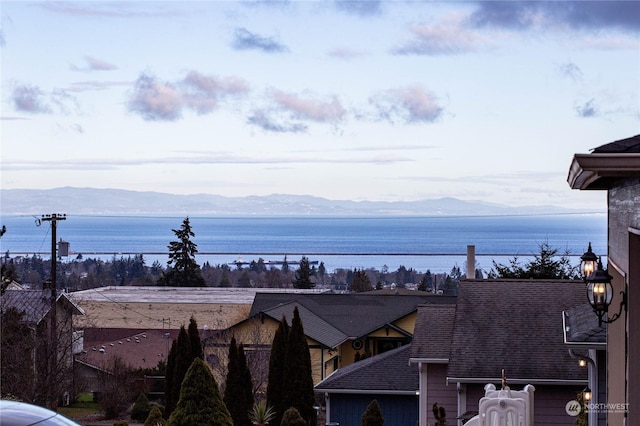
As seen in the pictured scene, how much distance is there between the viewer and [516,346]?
48.4 feet

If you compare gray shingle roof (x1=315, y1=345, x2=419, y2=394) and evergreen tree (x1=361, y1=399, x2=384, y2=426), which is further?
gray shingle roof (x1=315, y1=345, x2=419, y2=394)

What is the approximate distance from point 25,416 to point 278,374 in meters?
16.9

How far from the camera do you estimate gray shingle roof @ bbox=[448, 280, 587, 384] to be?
14.3m

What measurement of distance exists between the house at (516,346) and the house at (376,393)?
5.08m

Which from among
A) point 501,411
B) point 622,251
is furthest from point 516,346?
point 622,251

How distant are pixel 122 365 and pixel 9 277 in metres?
4.58

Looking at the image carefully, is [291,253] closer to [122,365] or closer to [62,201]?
[62,201]

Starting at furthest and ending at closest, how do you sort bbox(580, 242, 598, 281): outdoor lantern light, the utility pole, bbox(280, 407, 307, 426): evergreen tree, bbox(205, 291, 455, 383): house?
1. bbox(205, 291, 455, 383): house
2. the utility pole
3. bbox(280, 407, 307, 426): evergreen tree
4. bbox(580, 242, 598, 281): outdoor lantern light

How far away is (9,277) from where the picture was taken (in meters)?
28.5

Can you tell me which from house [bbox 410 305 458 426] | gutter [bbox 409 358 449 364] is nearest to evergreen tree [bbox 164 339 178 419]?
house [bbox 410 305 458 426]

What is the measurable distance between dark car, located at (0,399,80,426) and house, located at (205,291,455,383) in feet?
66.2

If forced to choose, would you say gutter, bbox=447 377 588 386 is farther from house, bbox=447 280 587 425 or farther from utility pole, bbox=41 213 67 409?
utility pole, bbox=41 213 67 409

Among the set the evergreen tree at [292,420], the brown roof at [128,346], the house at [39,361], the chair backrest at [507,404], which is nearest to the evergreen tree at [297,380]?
the evergreen tree at [292,420]

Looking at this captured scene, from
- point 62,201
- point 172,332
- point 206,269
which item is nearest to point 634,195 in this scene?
point 172,332
